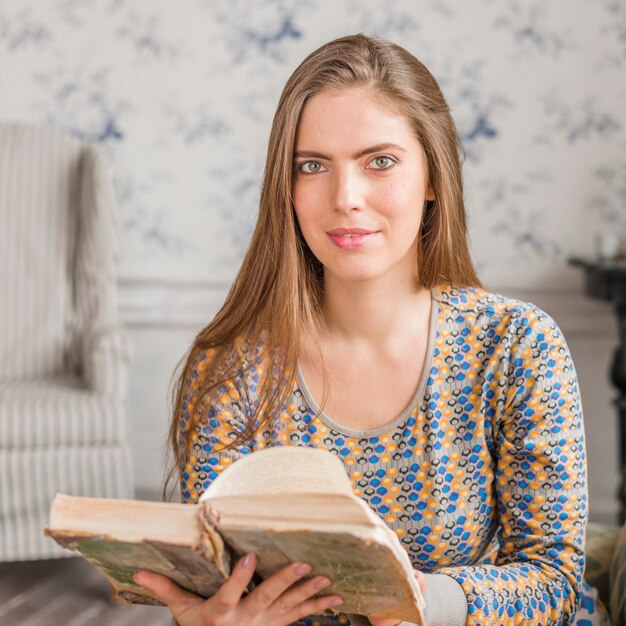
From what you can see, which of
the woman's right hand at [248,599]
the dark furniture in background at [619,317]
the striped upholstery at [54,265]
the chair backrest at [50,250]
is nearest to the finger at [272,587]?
the woman's right hand at [248,599]

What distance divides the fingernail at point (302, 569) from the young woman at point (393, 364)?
0.97 feet

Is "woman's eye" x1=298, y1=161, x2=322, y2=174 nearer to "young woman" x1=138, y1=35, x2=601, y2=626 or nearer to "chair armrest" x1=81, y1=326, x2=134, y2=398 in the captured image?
"young woman" x1=138, y1=35, x2=601, y2=626

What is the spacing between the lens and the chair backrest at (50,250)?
106 inches

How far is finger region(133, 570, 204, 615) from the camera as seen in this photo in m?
0.86

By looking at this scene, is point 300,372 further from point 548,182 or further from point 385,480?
point 548,182

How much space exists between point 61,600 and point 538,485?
1.61 meters

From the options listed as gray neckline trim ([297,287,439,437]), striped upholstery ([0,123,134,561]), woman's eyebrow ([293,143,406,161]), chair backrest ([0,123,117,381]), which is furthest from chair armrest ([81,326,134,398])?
woman's eyebrow ([293,143,406,161])

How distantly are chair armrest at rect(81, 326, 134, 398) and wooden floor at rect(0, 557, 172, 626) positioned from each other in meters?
0.53

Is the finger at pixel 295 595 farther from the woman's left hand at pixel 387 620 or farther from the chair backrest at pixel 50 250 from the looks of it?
the chair backrest at pixel 50 250

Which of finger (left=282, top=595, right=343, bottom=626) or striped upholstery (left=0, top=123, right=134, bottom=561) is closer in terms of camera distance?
finger (left=282, top=595, right=343, bottom=626)

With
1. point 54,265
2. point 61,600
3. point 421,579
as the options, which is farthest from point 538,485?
point 54,265

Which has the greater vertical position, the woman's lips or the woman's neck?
the woman's lips

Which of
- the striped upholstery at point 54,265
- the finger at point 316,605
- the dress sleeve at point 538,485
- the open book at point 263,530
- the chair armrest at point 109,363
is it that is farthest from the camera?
the striped upholstery at point 54,265

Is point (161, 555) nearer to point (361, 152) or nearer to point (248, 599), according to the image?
point (248, 599)
